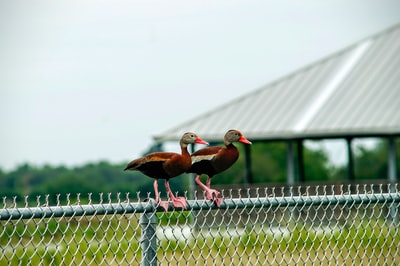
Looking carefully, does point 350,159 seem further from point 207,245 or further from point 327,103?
point 207,245

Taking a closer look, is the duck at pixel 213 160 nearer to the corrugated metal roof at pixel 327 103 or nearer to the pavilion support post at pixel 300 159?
the corrugated metal roof at pixel 327 103

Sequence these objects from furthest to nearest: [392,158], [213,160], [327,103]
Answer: [327,103], [392,158], [213,160]

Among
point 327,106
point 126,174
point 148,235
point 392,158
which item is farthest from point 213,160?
point 126,174

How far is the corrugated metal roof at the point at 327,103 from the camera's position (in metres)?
21.4

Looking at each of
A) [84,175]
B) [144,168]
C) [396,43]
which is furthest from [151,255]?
[84,175]

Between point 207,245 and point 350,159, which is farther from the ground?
point 207,245

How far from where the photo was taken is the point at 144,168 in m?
5.16

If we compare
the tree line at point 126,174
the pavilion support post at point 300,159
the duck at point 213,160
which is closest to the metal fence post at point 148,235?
the duck at point 213,160

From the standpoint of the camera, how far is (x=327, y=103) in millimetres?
22688

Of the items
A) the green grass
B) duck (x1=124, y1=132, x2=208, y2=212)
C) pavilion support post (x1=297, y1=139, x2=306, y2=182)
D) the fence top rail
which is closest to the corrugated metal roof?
pavilion support post (x1=297, y1=139, x2=306, y2=182)

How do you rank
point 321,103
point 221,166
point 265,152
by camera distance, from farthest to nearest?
point 265,152
point 321,103
point 221,166

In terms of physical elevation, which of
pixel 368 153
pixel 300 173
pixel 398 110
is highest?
pixel 398 110

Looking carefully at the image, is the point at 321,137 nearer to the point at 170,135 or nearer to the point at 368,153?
the point at 170,135

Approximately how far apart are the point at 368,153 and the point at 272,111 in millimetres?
42066
